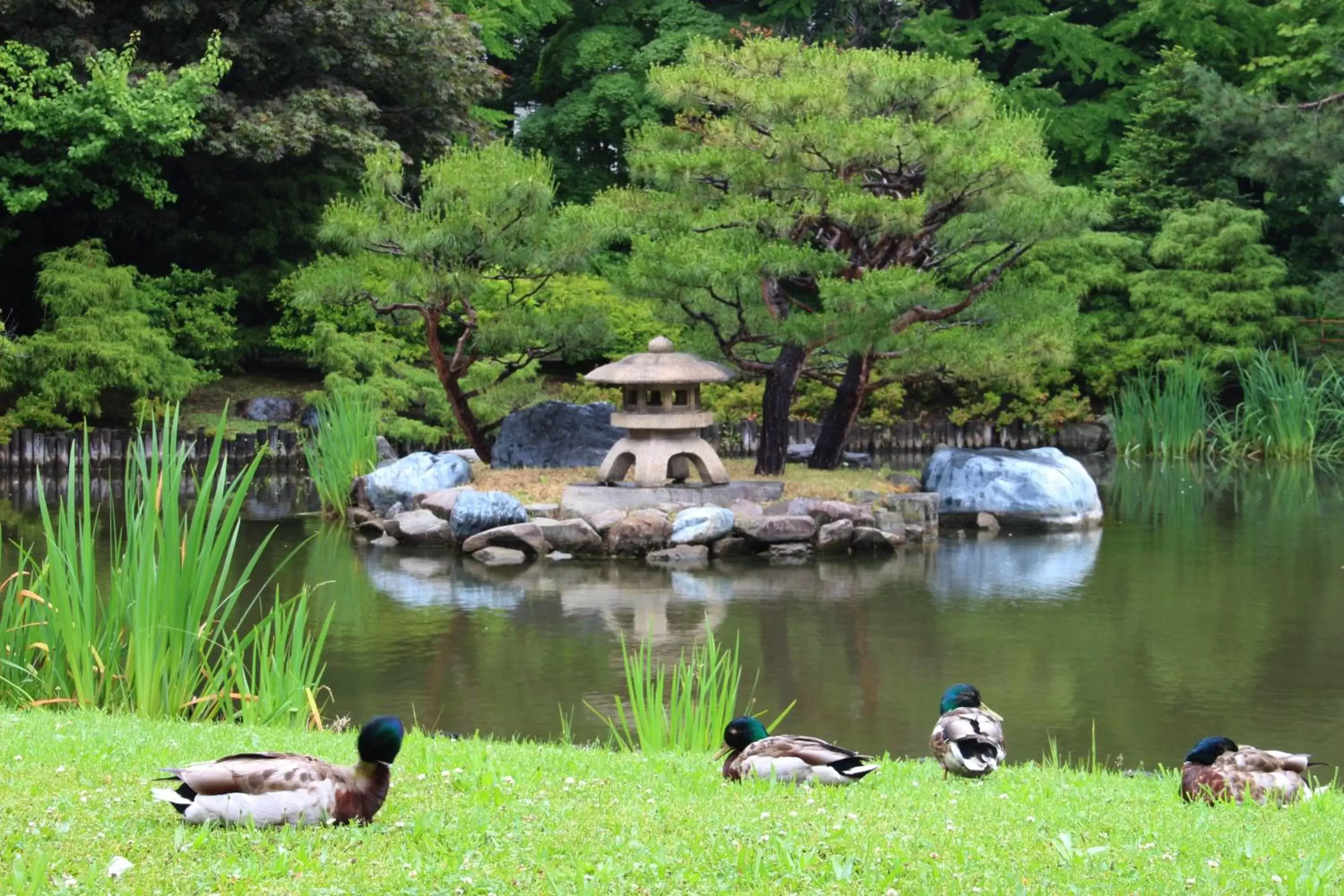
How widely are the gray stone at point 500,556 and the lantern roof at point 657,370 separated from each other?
5.00 feet

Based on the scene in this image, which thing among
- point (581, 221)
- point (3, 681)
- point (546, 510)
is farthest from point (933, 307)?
point (3, 681)

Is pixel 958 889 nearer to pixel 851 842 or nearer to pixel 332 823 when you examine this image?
pixel 851 842

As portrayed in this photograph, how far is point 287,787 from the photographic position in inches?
150

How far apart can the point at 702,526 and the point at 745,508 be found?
0.57 meters

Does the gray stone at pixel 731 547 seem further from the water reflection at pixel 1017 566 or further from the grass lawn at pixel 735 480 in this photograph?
the water reflection at pixel 1017 566

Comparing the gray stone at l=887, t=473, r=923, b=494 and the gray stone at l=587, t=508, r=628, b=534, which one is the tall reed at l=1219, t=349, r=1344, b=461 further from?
the gray stone at l=587, t=508, r=628, b=534

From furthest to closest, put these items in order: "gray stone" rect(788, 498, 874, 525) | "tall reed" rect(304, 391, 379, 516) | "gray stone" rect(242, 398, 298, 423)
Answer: "gray stone" rect(242, 398, 298, 423) → "tall reed" rect(304, 391, 379, 516) → "gray stone" rect(788, 498, 874, 525)

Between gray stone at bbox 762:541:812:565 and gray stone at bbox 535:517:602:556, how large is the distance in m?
1.20

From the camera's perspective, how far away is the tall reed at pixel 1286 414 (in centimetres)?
1808

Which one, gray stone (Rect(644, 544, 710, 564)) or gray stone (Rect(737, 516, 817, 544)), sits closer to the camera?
gray stone (Rect(644, 544, 710, 564))

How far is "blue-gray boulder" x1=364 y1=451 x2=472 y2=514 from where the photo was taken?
13.5 meters

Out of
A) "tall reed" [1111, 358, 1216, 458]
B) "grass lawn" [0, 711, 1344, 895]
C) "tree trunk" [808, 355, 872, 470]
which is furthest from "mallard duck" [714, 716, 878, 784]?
"tall reed" [1111, 358, 1216, 458]

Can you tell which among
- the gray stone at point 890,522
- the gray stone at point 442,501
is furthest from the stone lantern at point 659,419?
the gray stone at point 890,522

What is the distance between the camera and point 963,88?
43.9 ft
